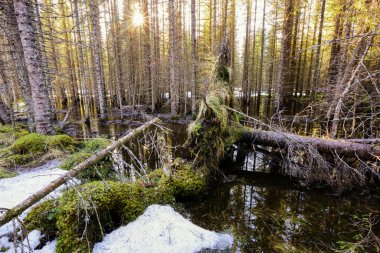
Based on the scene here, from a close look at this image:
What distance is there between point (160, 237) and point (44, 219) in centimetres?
186

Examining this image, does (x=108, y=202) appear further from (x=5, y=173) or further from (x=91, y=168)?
(x=5, y=173)

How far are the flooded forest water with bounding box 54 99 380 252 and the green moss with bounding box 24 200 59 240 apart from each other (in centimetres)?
247

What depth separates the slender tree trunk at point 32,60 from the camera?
17.0 ft

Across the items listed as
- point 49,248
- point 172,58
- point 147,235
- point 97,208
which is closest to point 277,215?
point 147,235

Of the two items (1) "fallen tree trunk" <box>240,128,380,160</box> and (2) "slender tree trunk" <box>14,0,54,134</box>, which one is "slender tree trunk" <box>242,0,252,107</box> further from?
(2) "slender tree trunk" <box>14,0,54,134</box>

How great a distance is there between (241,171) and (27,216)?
5559mm

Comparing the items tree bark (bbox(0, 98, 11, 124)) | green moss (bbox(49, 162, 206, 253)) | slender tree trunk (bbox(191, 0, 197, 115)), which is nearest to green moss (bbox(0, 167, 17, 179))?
green moss (bbox(49, 162, 206, 253))

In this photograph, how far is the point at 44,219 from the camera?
2971 mm

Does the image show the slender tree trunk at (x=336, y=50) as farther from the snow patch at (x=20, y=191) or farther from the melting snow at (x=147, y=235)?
the snow patch at (x=20, y=191)

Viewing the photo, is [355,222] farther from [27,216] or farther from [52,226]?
[27,216]

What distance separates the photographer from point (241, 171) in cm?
644

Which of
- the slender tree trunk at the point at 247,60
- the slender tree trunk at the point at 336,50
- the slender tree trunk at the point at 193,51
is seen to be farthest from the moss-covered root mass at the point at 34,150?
the slender tree trunk at the point at 247,60

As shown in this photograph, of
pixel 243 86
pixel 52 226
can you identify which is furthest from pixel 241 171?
pixel 243 86

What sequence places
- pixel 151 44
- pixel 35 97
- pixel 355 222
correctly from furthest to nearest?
pixel 151 44 → pixel 35 97 → pixel 355 222
